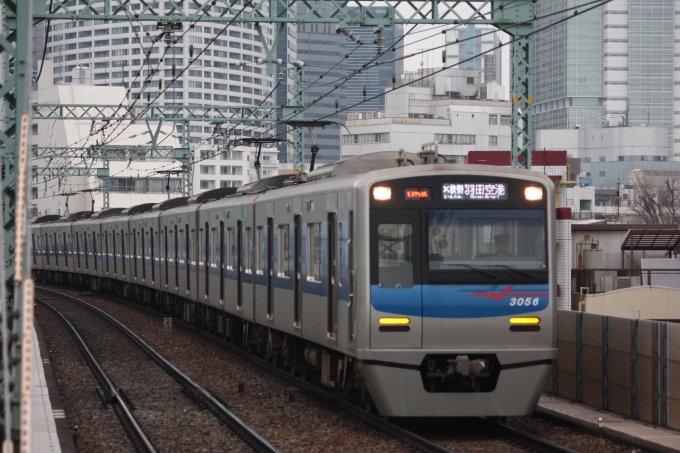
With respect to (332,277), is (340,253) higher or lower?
higher

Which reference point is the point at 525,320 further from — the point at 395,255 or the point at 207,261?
the point at 207,261

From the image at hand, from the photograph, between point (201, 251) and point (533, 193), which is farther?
point (201, 251)

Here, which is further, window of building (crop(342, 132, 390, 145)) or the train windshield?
window of building (crop(342, 132, 390, 145))

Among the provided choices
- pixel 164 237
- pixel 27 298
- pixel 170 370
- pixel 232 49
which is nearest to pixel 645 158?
pixel 232 49

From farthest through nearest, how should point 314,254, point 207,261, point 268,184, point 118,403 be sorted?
point 207,261, point 268,184, point 118,403, point 314,254

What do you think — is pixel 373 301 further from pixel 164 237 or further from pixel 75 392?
pixel 164 237

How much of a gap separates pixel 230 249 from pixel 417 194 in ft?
29.2

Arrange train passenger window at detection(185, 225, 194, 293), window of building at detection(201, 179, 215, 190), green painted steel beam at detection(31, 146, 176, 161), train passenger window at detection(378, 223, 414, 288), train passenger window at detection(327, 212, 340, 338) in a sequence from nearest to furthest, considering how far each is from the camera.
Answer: train passenger window at detection(378, 223, 414, 288) → train passenger window at detection(327, 212, 340, 338) → train passenger window at detection(185, 225, 194, 293) → green painted steel beam at detection(31, 146, 176, 161) → window of building at detection(201, 179, 215, 190)

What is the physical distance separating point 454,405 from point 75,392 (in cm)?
639

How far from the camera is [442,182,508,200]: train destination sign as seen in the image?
36.3 ft

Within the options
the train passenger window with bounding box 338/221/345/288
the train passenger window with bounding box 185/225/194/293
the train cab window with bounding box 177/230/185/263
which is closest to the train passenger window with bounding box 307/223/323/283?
the train passenger window with bounding box 338/221/345/288

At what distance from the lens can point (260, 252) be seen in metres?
16.7

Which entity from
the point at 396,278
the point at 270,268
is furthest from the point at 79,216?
the point at 396,278

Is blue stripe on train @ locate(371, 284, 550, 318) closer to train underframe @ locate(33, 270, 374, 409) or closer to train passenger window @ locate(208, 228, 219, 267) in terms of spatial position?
train underframe @ locate(33, 270, 374, 409)
